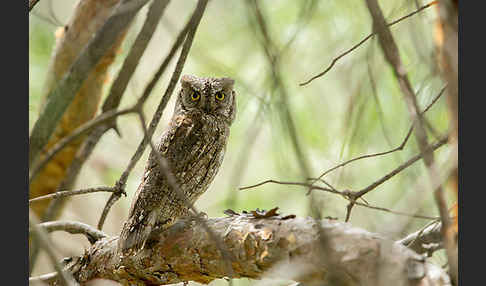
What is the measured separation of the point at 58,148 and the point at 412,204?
2.63 ft

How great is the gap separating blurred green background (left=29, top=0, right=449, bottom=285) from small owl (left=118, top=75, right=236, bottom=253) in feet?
0.47

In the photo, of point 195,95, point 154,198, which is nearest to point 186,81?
point 195,95

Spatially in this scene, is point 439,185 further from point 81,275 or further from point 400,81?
point 81,275

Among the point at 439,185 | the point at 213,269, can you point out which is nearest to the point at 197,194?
the point at 213,269

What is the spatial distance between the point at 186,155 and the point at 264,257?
94 cm

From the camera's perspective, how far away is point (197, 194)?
99.4 inches

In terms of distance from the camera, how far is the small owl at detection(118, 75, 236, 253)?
223 cm

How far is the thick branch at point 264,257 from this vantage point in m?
1.30

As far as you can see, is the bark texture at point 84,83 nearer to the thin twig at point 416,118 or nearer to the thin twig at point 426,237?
the thin twig at point 426,237

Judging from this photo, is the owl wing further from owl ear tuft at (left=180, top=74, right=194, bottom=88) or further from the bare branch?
the bare branch

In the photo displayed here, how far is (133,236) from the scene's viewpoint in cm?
205

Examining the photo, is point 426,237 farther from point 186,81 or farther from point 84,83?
point 84,83

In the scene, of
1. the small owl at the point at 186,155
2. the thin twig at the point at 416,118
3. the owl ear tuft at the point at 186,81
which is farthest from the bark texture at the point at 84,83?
the thin twig at the point at 416,118

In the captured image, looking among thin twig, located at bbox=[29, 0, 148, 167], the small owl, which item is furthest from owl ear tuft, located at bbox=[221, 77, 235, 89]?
thin twig, located at bbox=[29, 0, 148, 167]
